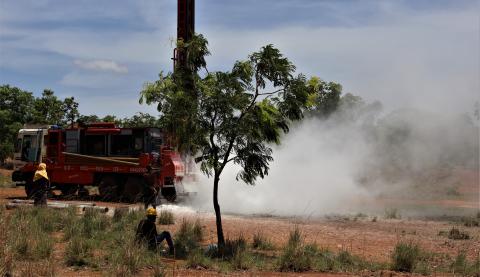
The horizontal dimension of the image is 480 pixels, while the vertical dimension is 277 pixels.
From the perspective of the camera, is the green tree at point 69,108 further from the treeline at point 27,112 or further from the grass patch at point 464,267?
the grass patch at point 464,267

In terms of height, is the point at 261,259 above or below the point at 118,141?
below

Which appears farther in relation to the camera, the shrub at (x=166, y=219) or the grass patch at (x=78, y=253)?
the shrub at (x=166, y=219)

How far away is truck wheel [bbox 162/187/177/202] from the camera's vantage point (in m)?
23.4

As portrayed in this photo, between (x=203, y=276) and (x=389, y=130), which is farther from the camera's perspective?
(x=389, y=130)

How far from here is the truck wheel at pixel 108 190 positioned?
23.6m

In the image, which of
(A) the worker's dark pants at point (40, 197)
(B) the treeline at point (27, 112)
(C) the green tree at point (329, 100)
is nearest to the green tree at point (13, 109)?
(B) the treeline at point (27, 112)

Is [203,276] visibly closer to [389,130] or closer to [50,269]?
[50,269]

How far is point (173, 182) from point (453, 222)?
37.0ft

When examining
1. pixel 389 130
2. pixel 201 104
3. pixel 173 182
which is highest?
pixel 389 130

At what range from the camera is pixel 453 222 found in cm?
2162

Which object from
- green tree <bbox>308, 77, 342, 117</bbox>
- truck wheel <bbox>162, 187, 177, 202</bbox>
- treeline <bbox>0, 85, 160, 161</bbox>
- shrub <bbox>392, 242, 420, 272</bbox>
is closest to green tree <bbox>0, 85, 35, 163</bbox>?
treeline <bbox>0, 85, 160, 161</bbox>

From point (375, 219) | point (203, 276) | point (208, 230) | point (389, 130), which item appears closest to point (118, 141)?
point (208, 230)

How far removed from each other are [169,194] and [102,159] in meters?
3.25

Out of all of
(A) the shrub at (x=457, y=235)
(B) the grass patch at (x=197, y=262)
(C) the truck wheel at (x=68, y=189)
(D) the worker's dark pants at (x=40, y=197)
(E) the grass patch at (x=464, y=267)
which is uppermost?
(C) the truck wheel at (x=68, y=189)
